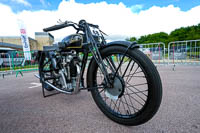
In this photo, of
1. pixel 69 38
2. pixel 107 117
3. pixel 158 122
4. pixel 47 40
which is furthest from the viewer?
pixel 47 40

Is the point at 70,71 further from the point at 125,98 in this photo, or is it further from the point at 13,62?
the point at 13,62

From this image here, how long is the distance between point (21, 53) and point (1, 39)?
31688mm

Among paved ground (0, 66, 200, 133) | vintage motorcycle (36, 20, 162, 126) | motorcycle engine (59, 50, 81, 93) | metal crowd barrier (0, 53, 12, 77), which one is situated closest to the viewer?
vintage motorcycle (36, 20, 162, 126)

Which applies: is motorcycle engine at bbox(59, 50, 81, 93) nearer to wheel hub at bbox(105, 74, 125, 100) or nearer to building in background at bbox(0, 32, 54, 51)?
wheel hub at bbox(105, 74, 125, 100)

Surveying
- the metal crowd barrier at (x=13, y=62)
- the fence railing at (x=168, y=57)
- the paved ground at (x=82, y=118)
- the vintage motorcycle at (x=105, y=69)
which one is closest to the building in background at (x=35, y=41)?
the metal crowd barrier at (x=13, y=62)

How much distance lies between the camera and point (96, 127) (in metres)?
1.12

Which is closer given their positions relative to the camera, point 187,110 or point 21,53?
point 187,110

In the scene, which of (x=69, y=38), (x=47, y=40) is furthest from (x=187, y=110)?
(x=47, y=40)

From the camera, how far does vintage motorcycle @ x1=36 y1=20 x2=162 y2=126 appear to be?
938 mm

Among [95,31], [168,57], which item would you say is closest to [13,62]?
[95,31]

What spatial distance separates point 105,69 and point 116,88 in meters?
0.23

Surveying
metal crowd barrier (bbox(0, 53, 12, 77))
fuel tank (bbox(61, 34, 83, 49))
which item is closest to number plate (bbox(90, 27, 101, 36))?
fuel tank (bbox(61, 34, 83, 49))

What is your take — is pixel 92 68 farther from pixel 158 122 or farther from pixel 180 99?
pixel 180 99

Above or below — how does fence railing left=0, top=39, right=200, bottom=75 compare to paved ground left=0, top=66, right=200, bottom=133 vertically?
above
